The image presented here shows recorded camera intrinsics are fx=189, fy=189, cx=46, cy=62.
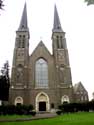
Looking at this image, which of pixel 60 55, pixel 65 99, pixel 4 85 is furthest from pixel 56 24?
pixel 4 85

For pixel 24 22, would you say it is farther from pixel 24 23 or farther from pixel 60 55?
pixel 60 55

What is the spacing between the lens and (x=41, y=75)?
41.2 metres

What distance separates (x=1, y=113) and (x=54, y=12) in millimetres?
32636

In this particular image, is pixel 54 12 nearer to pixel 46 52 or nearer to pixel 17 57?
pixel 46 52

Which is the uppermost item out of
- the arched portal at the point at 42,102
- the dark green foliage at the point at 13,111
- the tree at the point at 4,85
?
the tree at the point at 4,85

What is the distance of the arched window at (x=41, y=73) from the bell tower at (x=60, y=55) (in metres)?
2.70

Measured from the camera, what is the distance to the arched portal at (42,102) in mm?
38938

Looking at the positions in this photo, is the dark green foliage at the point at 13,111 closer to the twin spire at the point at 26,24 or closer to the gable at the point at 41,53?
the gable at the point at 41,53

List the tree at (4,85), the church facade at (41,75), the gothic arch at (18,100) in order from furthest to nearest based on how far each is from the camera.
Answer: the tree at (4,85) → the church facade at (41,75) → the gothic arch at (18,100)

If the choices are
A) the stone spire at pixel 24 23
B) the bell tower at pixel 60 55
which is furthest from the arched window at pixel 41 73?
the stone spire at pixel 24 23

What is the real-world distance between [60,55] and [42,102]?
11.3 meters

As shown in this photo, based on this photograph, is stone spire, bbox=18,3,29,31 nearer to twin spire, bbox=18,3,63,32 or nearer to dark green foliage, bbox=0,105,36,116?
twin spire, bbox=18,3,63,32

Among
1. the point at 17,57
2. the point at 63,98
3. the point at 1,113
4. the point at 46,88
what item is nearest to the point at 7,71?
the point at 17,57

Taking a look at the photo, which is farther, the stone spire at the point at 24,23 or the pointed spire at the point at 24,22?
the pointed spire at the point at 24,22
